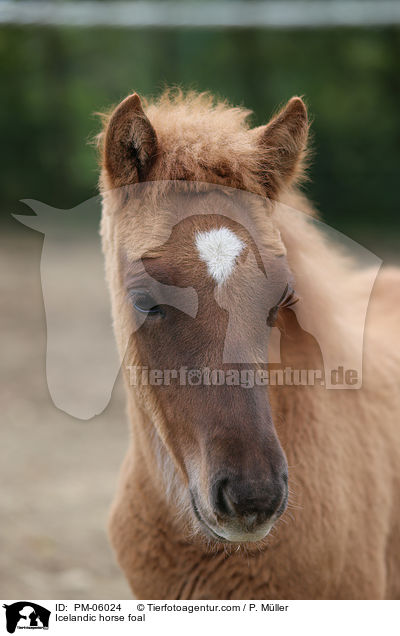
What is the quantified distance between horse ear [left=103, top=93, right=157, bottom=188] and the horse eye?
38 centimetres

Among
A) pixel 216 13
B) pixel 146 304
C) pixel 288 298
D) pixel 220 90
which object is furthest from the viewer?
pixel 220 90

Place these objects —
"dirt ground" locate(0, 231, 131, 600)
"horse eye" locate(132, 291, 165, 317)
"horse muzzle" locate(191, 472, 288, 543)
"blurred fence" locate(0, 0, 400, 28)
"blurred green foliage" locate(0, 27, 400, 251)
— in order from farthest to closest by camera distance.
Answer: "blurred green foliage" locate(0, 27, 400, 251)
"blurred fence" locate(0, 0, 400, 28)
"dirt ground" locate(0, 231, 131, 600)
"horse eye" locate(132, 291, 165, 317)
"horse muzzle" locate(191, 472, 288, 543)

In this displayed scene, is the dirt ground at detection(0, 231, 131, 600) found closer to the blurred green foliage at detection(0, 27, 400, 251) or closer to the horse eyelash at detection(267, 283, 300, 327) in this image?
the horse eyelash at detection(267, 283, 300, 327)

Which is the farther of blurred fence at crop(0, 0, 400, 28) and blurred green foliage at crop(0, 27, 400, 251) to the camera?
blurred green foliage at crop(0, 27, 400, 251)

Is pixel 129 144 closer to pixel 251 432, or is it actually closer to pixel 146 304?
pixel 146 304

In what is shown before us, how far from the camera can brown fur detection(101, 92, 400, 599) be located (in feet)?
6.34

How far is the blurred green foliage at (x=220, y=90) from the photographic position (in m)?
11.5

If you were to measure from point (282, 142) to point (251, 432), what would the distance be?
929 mm

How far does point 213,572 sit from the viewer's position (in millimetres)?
2182

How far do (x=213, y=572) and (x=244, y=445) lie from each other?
718 mm
